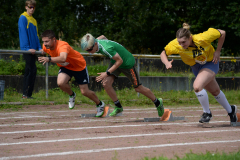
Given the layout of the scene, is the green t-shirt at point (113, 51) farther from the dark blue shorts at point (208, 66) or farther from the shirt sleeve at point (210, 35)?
the shirt sleeve at point (210, 35)

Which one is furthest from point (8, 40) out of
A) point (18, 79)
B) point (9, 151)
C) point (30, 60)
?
point (9, 151)

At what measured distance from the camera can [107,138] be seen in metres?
5.19

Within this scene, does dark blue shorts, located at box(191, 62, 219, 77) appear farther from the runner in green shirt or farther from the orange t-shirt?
the orange t-shirt

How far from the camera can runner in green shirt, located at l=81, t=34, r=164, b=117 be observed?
688cm

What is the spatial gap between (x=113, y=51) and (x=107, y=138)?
2.33m

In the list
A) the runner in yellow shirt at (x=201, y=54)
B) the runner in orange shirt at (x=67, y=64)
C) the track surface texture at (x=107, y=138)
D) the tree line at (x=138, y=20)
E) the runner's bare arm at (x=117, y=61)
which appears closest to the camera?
the track surface texture at (x=107, y=138)

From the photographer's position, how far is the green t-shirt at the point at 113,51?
698cm

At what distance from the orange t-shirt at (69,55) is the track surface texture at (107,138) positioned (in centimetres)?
118

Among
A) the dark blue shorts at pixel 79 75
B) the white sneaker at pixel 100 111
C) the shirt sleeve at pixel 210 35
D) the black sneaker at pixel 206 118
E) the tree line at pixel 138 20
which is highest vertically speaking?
the tree line at pixel 138 20

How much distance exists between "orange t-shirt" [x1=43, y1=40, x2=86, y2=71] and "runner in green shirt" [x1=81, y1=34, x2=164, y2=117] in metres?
0.68

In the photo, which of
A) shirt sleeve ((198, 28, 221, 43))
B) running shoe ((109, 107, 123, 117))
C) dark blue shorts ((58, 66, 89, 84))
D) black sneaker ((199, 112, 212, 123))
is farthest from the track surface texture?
shirt sleeve ((198, 28, 221, 43))

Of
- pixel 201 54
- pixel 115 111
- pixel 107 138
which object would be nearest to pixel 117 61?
pixel 115 111

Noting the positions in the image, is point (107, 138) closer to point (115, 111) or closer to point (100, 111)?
point (115, 111)

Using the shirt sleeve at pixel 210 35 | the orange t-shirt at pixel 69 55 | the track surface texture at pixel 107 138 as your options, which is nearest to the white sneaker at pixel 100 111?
the track surface texture at pixel 107 138
